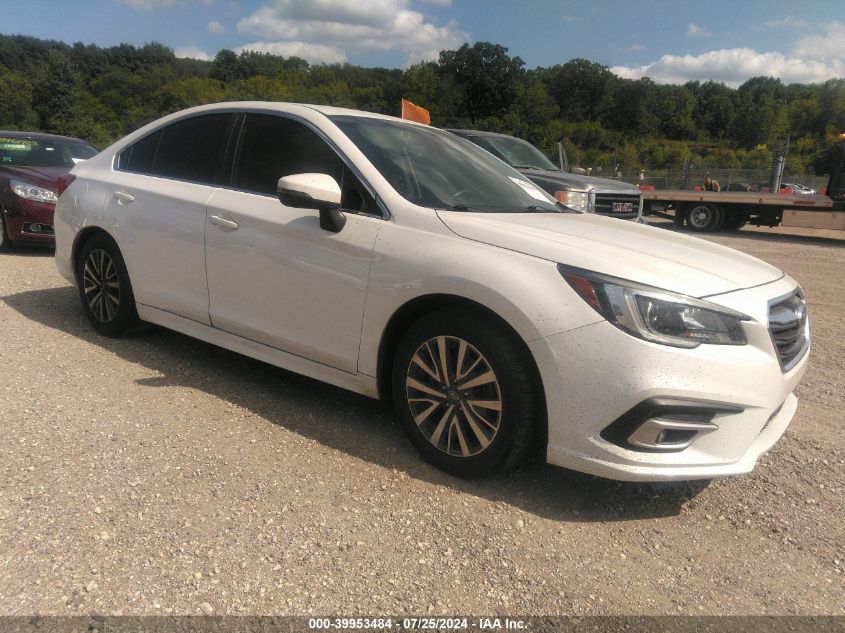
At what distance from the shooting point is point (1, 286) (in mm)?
6691

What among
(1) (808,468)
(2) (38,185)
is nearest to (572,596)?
(1) (808,468)

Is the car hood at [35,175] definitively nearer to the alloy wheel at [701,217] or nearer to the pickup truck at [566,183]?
the pickup truck at [566,183]

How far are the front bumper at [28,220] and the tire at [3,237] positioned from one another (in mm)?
83

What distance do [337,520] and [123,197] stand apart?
2974 millimetres

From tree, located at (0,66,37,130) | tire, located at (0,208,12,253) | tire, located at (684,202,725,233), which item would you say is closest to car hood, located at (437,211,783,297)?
tire, located at (0,208,12,253)

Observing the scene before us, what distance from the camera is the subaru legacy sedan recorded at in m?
2.69

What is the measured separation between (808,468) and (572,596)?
183cm

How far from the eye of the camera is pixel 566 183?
9250 millimetres

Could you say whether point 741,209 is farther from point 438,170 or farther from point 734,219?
point 438,170

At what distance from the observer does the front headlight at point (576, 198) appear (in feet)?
29.5

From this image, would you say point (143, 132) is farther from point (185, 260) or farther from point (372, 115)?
point (372, 115)

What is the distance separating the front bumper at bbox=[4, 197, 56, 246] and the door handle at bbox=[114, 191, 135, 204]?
4.39 m

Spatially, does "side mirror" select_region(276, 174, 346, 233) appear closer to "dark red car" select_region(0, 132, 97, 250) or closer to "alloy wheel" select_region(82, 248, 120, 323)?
"alloy wheel" select_region(82, 248, 120, 323)

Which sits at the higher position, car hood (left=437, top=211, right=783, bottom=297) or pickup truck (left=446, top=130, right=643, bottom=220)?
pickup truck (left=446, top=130, right=643, bottom=220)
